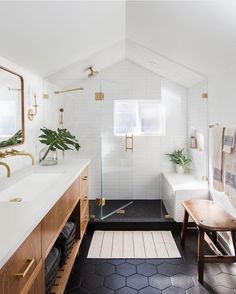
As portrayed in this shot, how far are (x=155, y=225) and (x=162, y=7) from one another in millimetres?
2407

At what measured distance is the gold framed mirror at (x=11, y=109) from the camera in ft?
6.79

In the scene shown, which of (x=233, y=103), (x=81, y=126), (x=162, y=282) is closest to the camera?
(x=162, y=282)

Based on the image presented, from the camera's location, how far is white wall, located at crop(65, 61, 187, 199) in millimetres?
3928

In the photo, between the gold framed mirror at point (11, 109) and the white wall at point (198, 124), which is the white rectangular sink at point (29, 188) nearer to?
the gold framed mirror at point (11, 109)

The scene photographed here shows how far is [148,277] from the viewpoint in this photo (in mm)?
2250

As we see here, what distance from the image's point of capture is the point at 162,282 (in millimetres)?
2176

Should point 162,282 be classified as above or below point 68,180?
below

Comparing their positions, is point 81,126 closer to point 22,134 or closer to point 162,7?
point 22,134

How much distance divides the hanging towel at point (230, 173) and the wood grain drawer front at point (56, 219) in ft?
4.39

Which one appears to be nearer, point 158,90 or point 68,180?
point 68,180

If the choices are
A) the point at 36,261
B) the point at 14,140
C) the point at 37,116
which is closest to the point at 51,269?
the point at 36,261

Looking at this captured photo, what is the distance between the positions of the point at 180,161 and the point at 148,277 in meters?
2.11

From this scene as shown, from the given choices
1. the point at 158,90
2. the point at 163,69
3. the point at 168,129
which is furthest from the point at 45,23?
the point at 168,129

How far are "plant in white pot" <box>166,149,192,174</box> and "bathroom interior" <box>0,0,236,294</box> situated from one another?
0.02 metres
